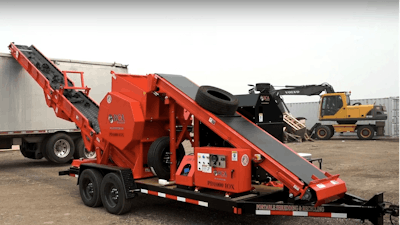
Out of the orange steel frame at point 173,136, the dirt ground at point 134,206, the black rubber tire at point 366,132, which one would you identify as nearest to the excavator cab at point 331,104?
the black rubber tire at point 366,132

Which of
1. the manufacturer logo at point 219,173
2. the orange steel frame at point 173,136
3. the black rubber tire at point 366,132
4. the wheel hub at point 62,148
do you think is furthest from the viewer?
the black rubber tire at point 366,132

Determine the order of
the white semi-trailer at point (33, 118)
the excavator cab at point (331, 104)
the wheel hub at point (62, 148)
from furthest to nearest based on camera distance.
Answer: the excavator cab at point (331, 104)
the wheel hub at point (62, 148)
the white semi-trailer at point (33, 118)

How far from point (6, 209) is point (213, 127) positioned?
4.65 meters

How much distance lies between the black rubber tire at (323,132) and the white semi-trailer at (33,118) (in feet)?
50.7

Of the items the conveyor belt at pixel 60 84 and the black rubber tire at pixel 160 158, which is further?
the conveyor belt at pixel 60 84

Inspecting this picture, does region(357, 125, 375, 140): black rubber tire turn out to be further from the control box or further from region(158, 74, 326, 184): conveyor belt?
the control box

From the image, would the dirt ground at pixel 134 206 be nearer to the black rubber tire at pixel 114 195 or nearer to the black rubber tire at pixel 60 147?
the black rubber tire at pixel 114 195

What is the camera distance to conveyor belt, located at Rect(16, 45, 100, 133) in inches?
A: 373

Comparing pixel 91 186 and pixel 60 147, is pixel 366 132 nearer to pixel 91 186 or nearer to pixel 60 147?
pixel 60 147

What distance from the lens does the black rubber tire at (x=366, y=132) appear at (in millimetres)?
23475

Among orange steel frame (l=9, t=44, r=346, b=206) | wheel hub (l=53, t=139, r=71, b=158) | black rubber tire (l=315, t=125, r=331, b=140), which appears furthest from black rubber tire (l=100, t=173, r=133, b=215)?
black rubber tire (l=315, t=125, r=331, b=140)

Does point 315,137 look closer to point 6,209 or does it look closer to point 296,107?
point 296,107

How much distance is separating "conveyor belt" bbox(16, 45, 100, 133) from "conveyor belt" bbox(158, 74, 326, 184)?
3.86 m

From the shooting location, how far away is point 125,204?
6625 millimetres
